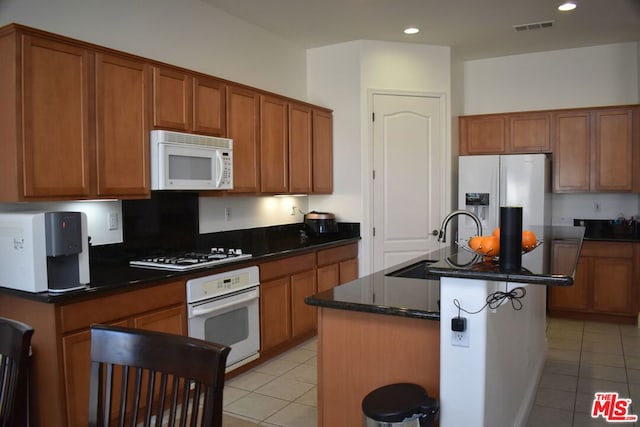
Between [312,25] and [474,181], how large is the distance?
2332 millimetres

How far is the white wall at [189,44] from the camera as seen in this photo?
117 inches

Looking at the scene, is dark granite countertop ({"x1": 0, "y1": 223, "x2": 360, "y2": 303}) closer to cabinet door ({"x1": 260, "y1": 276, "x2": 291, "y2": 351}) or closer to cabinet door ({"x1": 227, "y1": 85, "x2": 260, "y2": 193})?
cabinet door ({"x1": 260, "y1": 276, "x2": 291, "y2": 351})

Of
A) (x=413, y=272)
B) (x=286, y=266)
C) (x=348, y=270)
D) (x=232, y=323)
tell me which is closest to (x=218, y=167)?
(x=286, y=266)

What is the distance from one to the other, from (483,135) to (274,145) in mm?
2701

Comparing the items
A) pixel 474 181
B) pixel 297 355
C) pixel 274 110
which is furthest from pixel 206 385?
pixel 474 181

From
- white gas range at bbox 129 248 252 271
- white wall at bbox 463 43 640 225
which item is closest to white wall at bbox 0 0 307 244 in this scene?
white gas range at bbox 129 248 252 271

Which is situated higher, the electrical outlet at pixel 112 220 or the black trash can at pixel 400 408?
the electrical outlet at pixel 112 220

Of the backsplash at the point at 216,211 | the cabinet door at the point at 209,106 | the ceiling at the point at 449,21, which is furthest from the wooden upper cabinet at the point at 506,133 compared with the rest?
the cabinet door at the point at 209,106

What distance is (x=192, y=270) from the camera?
10.1 ft

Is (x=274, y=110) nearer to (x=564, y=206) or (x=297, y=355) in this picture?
(x=297, y=355)

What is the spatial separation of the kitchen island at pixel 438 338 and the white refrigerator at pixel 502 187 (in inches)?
104

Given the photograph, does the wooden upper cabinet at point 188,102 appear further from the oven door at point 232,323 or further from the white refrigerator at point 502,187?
the white refrigerator at point 502,187

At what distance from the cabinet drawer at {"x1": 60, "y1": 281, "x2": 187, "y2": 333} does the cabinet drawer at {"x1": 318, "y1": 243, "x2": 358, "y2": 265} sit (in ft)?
5.47

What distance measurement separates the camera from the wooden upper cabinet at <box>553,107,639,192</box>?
16.7 ft
